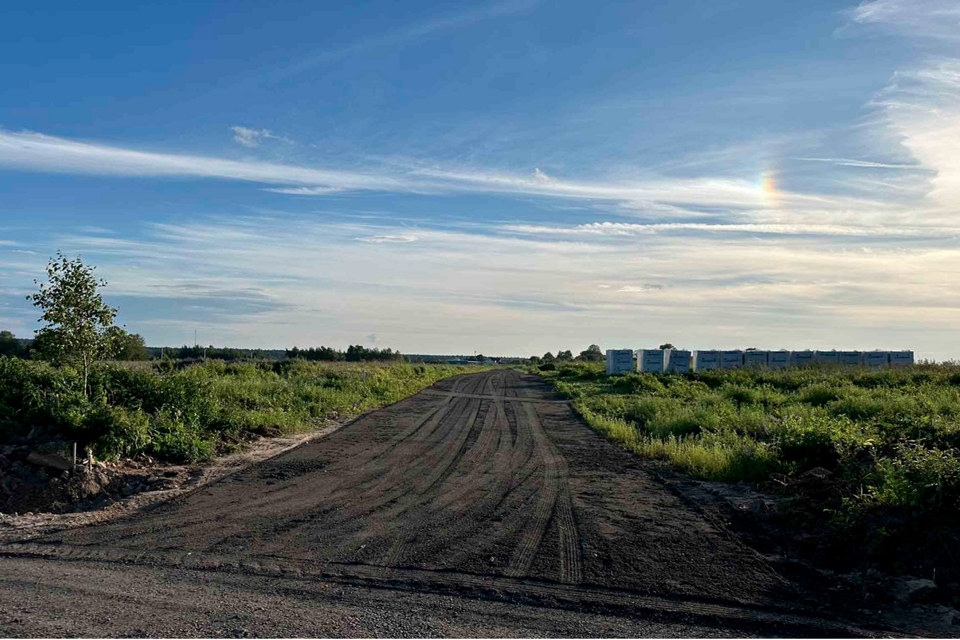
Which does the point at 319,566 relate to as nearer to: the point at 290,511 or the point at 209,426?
the point at 290,511

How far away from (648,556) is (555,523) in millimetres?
1709

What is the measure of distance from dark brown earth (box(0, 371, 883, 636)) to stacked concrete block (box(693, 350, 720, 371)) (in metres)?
45.2

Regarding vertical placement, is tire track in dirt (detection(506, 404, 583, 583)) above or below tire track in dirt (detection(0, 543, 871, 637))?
above

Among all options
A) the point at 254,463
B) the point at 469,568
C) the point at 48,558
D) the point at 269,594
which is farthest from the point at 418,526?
the point at 254,463

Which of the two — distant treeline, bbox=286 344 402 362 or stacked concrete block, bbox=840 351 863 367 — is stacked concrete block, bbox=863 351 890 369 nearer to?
stacked concrete block, bbox=840 351 863 367

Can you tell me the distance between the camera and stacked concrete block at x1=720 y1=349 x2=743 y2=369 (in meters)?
54.9

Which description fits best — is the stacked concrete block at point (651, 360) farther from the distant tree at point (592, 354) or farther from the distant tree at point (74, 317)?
the distant tree at point (592, 354)

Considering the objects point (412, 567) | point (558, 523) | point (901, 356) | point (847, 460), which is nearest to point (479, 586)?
point (412, 567)

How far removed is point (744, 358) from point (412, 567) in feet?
175

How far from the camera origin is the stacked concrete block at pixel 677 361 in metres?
55.7

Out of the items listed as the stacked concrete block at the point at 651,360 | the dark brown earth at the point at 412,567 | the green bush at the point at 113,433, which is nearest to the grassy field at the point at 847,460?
the dark brown earth at the point at 412,567

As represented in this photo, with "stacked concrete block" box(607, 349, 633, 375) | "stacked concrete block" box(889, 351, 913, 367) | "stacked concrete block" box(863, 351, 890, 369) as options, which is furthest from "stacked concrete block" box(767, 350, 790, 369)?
"stacked concrete block" box(607, 349, 633, 375)

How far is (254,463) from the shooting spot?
14.0 metres

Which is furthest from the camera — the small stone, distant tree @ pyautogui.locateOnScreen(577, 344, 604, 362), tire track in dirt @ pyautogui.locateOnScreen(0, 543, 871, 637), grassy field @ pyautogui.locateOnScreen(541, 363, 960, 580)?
distant tree @ pyautogui.locateOnScreen(577, 344, 604, 362)
